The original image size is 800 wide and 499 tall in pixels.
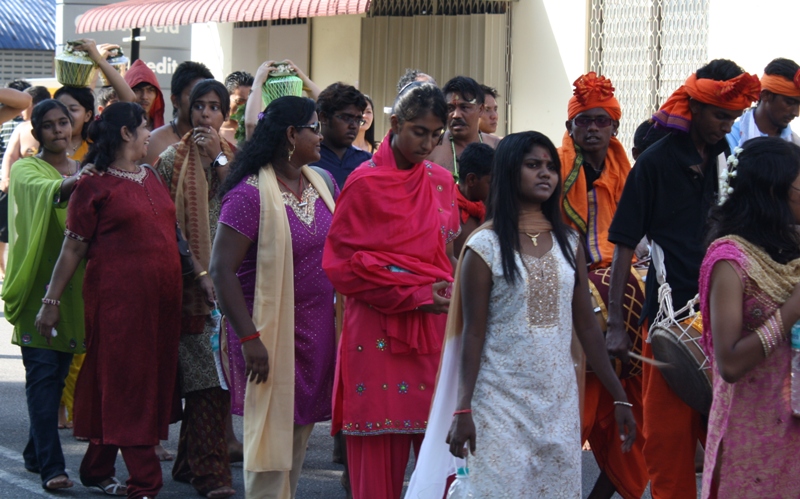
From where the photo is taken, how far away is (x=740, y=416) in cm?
380

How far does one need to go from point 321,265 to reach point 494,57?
823cm

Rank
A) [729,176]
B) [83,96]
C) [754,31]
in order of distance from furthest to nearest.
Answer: [754,31], [83,96], [729,176]

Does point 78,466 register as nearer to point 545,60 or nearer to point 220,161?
point 220,161

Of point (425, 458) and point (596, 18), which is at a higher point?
point (596, 18)

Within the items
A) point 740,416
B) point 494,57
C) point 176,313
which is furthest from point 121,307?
point 494,57

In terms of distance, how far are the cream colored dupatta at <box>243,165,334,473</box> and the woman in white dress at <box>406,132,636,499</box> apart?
978 mm

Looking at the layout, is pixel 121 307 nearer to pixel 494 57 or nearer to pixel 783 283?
pixel 783 283

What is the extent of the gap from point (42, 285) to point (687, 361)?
363 centimetres

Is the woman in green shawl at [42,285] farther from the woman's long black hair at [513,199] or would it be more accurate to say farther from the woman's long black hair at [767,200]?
the woman's long black hair at [767,200]

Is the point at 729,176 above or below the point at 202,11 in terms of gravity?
below

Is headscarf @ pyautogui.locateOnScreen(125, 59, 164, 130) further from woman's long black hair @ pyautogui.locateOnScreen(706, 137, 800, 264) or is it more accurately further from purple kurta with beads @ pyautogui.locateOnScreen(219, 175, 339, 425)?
woman's long black hair @ pyautogui.locateOnScreen(706, 137, 800, 264)

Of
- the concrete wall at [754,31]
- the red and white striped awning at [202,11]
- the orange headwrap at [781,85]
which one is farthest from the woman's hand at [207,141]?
the red and white striped awning at [202,11]

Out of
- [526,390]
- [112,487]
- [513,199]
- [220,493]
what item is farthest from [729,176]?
[112,487]

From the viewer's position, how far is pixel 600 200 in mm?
5754
